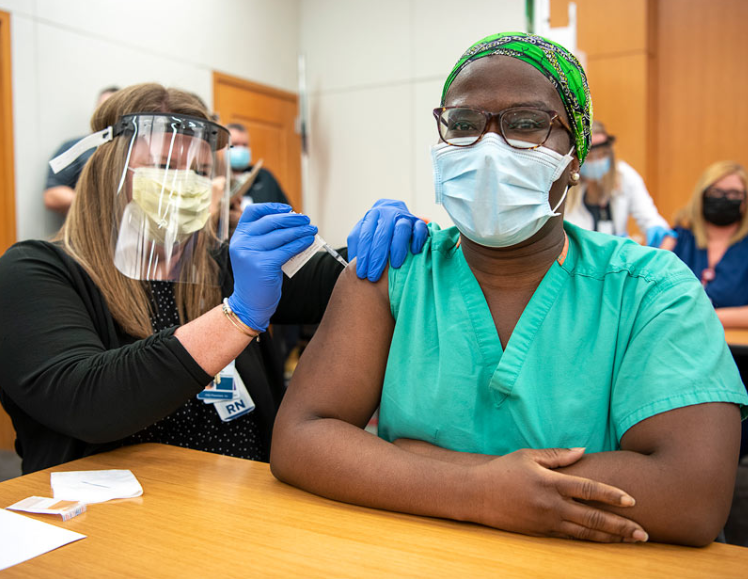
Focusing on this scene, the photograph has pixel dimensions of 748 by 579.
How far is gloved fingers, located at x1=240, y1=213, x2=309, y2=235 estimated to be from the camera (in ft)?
3.91

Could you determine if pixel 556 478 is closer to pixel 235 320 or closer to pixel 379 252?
pixel 379 252

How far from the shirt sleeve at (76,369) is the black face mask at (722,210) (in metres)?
3.13

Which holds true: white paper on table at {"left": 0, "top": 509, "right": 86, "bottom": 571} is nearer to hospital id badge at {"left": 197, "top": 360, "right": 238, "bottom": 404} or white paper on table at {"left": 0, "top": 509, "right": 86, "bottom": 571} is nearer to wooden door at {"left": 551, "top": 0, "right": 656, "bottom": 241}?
hospital id badge at {"left": 197, "top": 360, "right": 238, "bottom": 404}

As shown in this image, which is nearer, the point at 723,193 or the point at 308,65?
the point at 723,193

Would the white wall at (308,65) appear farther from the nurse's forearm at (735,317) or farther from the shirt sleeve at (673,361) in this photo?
the shirt sleeve at (673,361)

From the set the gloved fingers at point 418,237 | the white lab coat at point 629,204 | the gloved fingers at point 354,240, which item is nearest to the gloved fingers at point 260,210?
the gloved fingers at point 354,240

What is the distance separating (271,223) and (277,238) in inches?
1.2

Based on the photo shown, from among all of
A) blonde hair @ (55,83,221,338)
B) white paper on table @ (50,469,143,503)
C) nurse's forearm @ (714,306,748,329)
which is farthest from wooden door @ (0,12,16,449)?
nurse's forearm @ (714,306,748,329)

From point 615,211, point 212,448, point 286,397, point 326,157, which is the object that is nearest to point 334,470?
point 286,397

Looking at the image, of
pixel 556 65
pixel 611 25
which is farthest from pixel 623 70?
pixel 556 65

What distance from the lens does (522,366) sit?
3.19 ft

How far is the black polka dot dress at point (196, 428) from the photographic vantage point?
1339 mm

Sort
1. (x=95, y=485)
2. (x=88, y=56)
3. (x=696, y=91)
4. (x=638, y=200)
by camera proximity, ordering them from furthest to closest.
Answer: (x=696, y=91), (x=638, y=200), (x=88, y=56), (x=95, y=485)

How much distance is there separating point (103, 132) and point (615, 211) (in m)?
3.19
